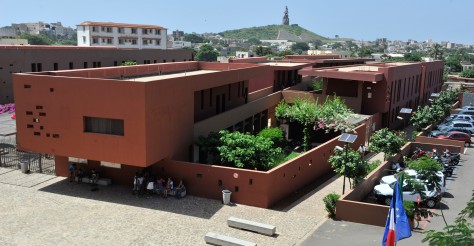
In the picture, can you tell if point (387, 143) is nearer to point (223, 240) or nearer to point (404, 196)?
point (404, 196)

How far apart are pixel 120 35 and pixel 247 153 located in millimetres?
85507

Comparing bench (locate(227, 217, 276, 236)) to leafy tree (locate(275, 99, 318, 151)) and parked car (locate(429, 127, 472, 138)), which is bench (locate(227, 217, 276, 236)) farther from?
parked car (locate(429, 127, 472, 138))

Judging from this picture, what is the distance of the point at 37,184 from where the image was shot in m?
26.0

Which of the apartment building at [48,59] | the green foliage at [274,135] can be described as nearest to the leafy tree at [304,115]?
the green foliage at [274,135]

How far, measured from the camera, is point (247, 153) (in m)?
25.0

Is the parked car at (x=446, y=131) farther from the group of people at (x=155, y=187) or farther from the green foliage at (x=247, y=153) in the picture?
the group of people at (x=155, y=187)

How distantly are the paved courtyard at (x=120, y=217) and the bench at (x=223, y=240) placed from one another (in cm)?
61

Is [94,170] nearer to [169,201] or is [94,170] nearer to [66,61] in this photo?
[169,201]

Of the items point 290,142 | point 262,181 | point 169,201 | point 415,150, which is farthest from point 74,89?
point 415,150

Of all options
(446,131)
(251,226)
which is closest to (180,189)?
(251,226)

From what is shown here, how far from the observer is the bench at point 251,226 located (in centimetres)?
1967

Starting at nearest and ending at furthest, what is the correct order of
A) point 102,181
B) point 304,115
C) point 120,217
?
point 120,217
point 102,181
point 304,115

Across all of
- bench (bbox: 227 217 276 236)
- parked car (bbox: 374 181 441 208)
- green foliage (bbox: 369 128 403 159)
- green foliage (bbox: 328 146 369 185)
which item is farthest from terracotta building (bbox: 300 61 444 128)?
bench (bbox: 227 217 276 236)

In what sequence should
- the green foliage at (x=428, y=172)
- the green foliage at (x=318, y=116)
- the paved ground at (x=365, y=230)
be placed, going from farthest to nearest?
the green foliage at (x=318, y=116) < the green foliage at (x=428, y=172) < the paved ground at (x=365, y=230)
